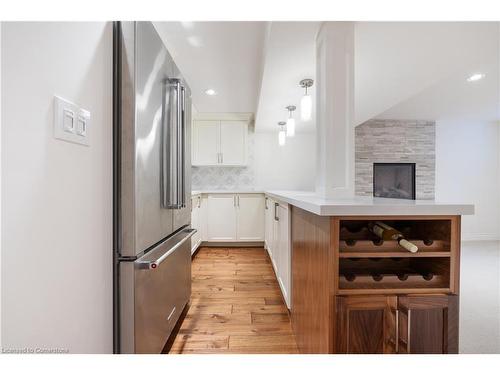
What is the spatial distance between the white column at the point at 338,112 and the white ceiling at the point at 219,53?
2.12ft

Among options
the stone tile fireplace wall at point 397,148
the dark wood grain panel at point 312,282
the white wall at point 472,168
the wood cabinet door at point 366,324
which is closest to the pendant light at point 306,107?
the dark wood grain panel at point 312,282

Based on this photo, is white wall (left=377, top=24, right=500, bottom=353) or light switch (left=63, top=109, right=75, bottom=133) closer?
light switch (left=63, top=109, right=75, bottom=133)

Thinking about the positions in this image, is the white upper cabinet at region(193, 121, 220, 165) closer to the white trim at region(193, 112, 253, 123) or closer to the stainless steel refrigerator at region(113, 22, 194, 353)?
the white trim at region(193, 112, 253, 123)

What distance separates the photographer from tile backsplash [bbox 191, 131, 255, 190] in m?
4.77

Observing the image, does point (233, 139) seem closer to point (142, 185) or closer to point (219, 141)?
point (219, 141)

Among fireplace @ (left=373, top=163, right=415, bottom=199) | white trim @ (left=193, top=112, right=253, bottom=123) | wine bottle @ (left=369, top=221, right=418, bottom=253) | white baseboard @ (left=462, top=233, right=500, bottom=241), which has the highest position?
white trim @ (left=193, top=112, right=253, bottom=123)

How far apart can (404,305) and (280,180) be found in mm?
4133

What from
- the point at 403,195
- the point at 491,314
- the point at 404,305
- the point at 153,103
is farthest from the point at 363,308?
the point at 403,195

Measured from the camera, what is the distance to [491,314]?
1.94 meters

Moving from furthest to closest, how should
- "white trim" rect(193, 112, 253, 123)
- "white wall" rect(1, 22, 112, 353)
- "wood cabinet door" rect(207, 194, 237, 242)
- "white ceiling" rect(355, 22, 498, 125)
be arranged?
"white trim" rect(193, 112, 253, 123) < "wood cabinet door" rect(207, 194, 237, 242) < "white ceiling" rect(355, 22, 498, 125) < "white wall" rect(1, 22, 112, 353)

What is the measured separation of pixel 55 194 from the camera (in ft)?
2.46

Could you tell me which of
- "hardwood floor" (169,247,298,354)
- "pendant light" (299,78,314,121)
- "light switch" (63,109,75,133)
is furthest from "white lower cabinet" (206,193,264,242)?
"light switch" (63,109,75,133)

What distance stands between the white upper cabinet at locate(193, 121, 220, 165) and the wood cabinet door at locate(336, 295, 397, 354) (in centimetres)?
384

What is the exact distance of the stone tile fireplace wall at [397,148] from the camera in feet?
15.8
